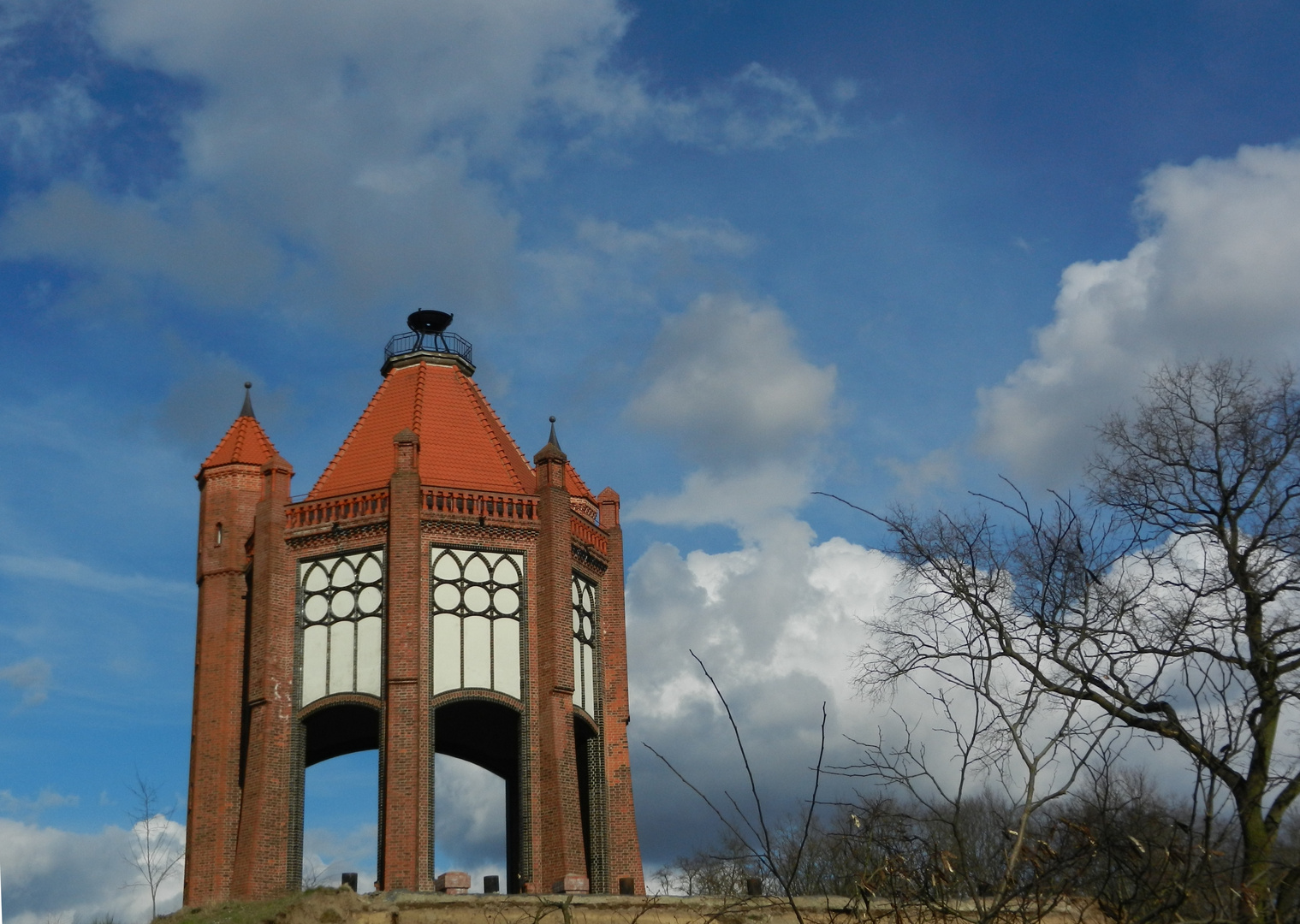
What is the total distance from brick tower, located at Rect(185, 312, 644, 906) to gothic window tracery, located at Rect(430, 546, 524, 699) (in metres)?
0.04

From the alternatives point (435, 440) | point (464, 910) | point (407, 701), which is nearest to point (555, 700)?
point (407, 701)

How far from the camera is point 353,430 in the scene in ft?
110

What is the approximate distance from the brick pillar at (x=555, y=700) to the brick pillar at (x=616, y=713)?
1107mm

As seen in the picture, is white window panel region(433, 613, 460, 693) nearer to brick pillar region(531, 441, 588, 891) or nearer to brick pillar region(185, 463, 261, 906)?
brick pillar region(531, 441, 588, 891)

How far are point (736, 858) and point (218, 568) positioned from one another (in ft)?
90.4

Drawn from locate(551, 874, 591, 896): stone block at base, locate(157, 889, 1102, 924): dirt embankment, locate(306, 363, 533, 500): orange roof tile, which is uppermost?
locate(306, 363, 533, 500): orange roof tile

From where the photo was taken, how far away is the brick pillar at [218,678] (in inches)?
1160

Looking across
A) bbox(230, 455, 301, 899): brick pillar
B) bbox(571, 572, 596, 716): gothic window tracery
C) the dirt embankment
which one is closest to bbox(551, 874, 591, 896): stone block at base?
bbox(571, 572, 596, 716): gothic window tracery

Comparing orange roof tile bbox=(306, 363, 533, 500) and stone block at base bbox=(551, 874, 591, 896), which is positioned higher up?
orange roof tile bbox=(306, 363, 533, 500)

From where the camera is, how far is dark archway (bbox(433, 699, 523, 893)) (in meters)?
31.9

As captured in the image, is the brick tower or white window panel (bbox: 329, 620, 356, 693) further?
white window panel (bbox: 329, 620, 356, 693)

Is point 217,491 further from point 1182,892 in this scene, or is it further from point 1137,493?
point 1182,892

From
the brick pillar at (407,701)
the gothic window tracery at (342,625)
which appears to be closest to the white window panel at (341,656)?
the gothic window tracery at (342,625)

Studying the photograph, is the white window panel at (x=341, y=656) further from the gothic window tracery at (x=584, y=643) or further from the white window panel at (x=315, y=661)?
the gothic window tracery at (x=584, y=643)
